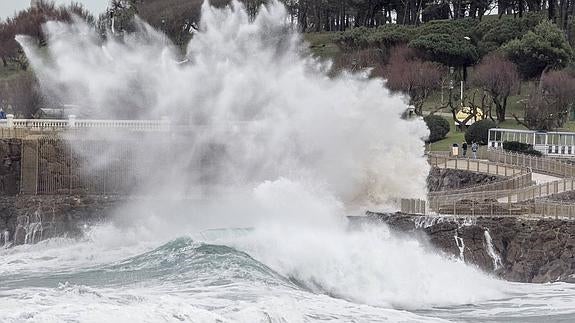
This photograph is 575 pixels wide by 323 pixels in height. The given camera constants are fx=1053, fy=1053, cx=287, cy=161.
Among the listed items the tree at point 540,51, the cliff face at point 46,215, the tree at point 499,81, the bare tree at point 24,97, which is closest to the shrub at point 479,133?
the tree at point 499,81

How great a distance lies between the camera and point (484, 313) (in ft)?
90.0

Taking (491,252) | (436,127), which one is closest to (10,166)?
(491,252)

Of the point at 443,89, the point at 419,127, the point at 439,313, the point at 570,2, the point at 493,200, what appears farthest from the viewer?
the point at 570,2

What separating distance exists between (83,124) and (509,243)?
63.1 feet

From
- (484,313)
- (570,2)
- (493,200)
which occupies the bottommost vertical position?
(484,313)

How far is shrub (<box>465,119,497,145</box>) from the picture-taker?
59481 mm

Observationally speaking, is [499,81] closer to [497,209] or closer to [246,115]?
[246,115]

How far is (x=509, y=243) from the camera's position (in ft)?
111

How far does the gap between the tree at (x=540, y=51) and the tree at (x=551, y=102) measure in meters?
3.86

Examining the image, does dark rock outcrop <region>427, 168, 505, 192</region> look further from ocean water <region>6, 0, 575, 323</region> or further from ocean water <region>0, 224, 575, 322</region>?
ocean water <region>0, 224, 575, 322</region>

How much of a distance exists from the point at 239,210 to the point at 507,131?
24.4 metres

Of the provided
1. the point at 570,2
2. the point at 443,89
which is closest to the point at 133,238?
the point at 443,89

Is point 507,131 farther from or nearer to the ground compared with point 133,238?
farther from the ground

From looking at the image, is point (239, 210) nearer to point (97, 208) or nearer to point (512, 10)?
point (97, 208)
